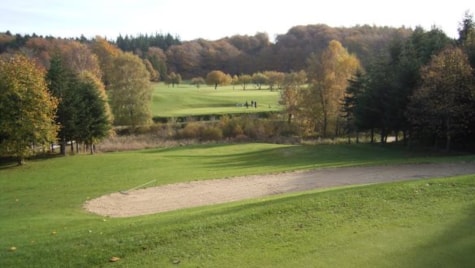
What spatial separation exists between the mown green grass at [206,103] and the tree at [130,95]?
9.95 m

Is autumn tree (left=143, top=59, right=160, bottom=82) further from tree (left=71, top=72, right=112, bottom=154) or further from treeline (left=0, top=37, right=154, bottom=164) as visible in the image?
tree (left=71, top=72, right=112, bottom=154)

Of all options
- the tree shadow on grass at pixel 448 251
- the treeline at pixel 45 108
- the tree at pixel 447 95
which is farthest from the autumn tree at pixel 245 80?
the tree shadow on grass at pixel 448 251

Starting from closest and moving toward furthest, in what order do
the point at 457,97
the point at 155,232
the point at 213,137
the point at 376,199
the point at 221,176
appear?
the point at 155,232 → the point at 376,199 → the point at 221,176 → the point at 457,97 → the point at 213,137

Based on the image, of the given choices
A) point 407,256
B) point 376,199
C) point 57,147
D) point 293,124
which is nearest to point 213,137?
point 293,124

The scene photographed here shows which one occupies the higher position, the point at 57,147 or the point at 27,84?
the point at 27,84

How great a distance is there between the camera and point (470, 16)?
51.4m

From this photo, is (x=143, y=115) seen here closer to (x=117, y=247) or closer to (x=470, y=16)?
(x=470, y=16)

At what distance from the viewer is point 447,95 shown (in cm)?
3538

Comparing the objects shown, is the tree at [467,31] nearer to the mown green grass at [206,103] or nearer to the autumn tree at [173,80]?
the mown green grass at [206,103]

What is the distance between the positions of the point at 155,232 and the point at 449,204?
8.84 meters

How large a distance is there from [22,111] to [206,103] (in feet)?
190

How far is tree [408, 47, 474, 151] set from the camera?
3531 cm

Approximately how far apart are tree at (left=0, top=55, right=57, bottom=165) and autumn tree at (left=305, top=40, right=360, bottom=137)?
114ft

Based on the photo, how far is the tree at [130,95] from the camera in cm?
6750
